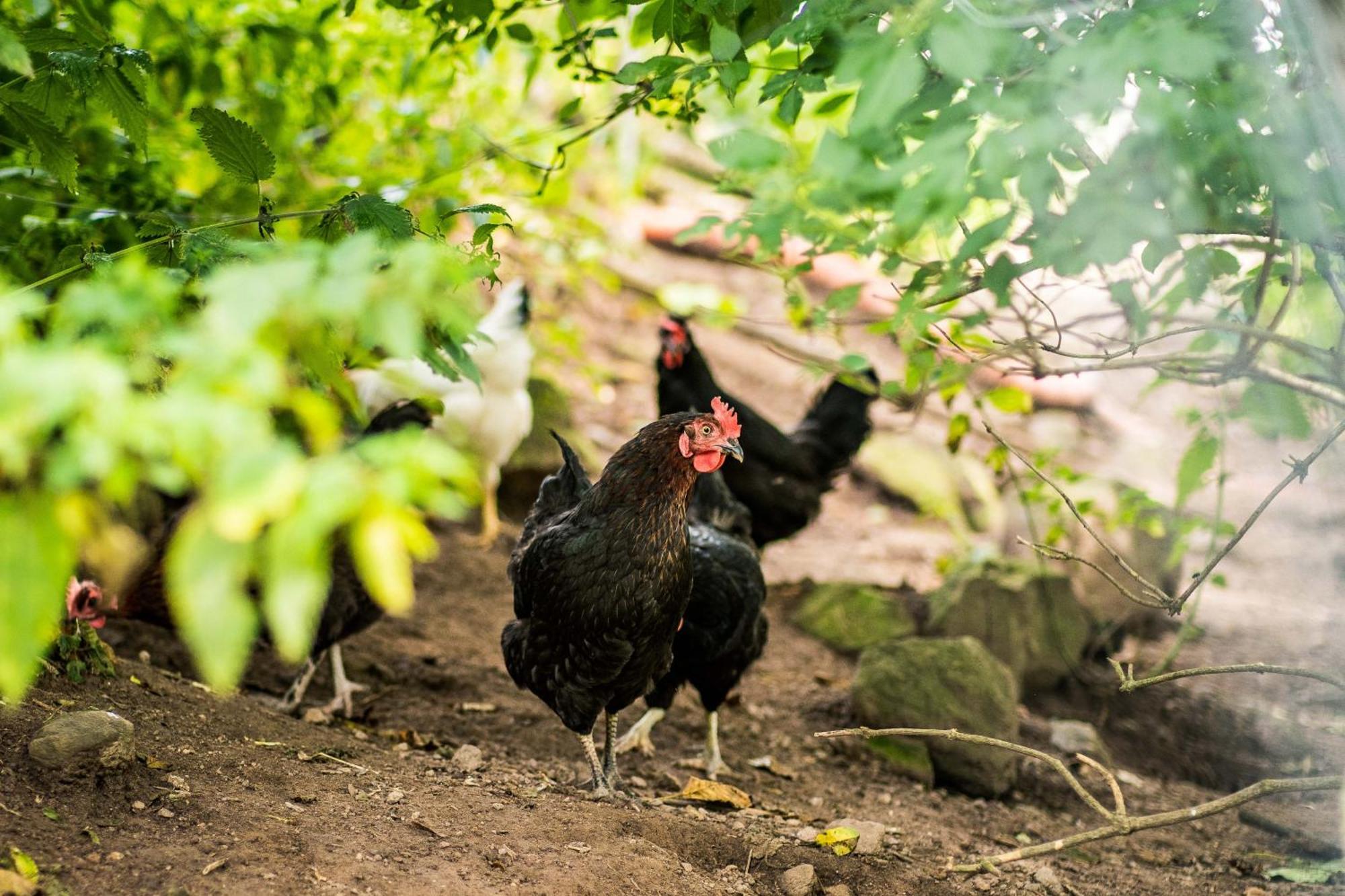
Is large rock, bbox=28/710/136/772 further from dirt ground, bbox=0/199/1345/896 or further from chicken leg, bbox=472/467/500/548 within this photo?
chicken leg, bbox=472/467/500/548

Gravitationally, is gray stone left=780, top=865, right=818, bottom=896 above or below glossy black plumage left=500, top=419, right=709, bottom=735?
below

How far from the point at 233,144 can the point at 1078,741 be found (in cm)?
454

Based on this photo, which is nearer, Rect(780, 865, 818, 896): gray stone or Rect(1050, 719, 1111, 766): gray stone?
Rect(780, 865, 818, 896): gray stone

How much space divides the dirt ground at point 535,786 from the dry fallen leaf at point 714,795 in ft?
0.32

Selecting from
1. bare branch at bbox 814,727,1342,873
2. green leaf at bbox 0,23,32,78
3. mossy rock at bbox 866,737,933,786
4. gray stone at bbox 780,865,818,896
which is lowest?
mossy rock at bbox 866,737,933,786

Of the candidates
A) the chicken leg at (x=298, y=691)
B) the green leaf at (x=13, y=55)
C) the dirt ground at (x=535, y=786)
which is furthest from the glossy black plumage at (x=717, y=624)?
the green leaf at (x=13, y=55)

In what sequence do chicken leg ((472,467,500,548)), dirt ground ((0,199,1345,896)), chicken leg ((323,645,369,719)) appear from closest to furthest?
dirt ground ((0,199,1345,896))
chicken leg ((323,645,369,719))
chicken leg ((472,467,500,548))

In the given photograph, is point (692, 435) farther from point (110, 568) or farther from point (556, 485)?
point (110, 568)

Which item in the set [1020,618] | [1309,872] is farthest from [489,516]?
[1309,872]

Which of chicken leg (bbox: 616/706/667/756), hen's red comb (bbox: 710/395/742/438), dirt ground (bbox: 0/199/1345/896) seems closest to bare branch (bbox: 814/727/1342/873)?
dirt ground (bbox: 0/199/1345/896)

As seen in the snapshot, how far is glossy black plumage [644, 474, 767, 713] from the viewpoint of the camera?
397 cm

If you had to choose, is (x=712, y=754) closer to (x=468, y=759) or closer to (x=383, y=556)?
(x=468, y=759)

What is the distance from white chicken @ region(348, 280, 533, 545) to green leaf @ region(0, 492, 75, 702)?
462 cm

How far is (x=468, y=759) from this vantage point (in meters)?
3.49
